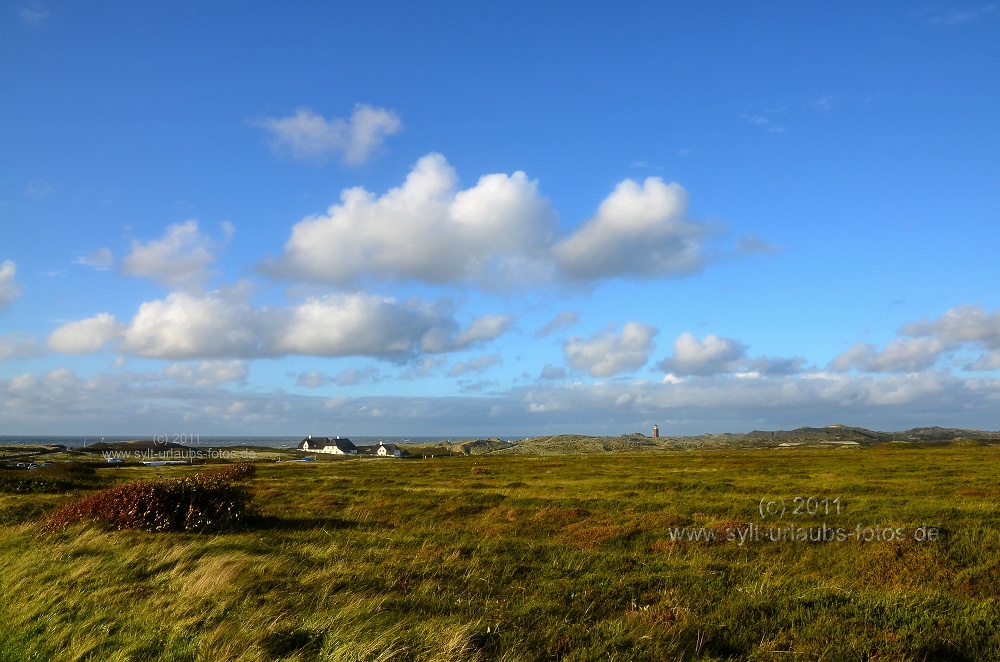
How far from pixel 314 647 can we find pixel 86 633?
3.84 m

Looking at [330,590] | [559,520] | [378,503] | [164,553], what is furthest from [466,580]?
[378,503]

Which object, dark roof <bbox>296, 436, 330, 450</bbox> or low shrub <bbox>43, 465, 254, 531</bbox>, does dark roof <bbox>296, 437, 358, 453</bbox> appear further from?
low shrub <bbox>43, 465, 254, 531</bbox>

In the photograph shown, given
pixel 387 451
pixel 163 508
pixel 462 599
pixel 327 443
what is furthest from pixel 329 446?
pixel 462 599

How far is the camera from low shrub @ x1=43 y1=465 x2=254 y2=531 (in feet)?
60.6

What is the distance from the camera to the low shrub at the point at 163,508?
1848 cm

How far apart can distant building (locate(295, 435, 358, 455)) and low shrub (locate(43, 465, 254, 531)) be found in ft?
502

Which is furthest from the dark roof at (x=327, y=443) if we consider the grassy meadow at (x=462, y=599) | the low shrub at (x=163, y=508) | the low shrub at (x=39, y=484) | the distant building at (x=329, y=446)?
the grassy meadow at (x=462, y=599)

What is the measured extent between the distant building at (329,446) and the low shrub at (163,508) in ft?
502

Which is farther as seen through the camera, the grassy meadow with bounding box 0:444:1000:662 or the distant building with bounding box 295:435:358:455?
the distant building with bounding box 295:435:358:455

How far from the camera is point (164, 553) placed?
1348 centimetres

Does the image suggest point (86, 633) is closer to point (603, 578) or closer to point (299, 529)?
point (603, 578)

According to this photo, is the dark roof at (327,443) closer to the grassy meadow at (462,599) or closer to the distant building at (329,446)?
the distant building at (329,446)

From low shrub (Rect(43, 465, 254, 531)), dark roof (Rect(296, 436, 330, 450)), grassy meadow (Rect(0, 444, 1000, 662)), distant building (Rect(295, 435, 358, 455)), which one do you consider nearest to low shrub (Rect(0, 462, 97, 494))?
grassy meadow (Rect(0, 444, 1000, 662))

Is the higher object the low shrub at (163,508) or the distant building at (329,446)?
the low shrub at (163,508)
